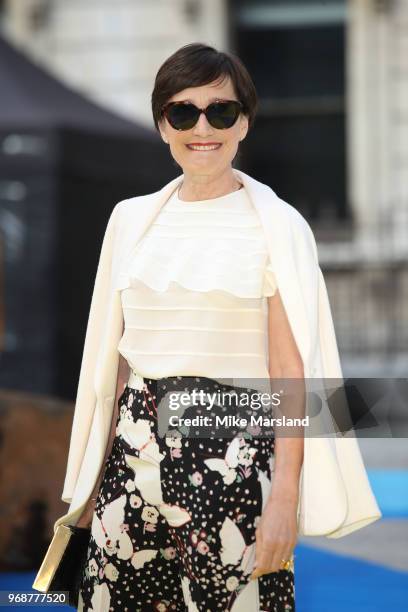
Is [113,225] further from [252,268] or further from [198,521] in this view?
[198,521]

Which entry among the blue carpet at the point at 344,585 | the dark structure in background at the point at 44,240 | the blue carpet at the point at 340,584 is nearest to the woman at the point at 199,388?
the blue carpet at the point at 340,584

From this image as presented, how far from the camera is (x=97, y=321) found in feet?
8.84

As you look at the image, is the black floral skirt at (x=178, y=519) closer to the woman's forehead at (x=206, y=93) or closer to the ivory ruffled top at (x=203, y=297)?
the ivory ruffled top at (x=203, y=297)

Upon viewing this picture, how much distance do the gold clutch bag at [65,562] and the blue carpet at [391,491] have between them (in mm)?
4060

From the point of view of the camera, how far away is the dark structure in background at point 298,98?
13.3 metres

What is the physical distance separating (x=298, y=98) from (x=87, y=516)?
11300 mm

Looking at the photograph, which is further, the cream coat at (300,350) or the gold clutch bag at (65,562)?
the gold clutch bag at (65,562)

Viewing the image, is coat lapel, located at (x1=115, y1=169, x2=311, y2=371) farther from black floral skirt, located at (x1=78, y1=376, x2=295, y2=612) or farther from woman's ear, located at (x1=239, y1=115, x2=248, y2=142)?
black floral skirt, located at (x1=78, y1=376, x2=295, y2=612)

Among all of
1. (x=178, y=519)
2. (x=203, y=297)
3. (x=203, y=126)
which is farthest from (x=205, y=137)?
(x=178, y=519)

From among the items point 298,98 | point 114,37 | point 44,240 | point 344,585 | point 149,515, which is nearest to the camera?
point 149,515

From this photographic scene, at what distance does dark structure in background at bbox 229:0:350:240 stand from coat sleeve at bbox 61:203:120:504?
10.6m

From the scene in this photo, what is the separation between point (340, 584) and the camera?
5.09m

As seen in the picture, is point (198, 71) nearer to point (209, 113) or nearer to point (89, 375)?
point (209, 113)

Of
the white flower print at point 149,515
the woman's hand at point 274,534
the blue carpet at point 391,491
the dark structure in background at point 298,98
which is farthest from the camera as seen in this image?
the dark structure in background at point 298,98
